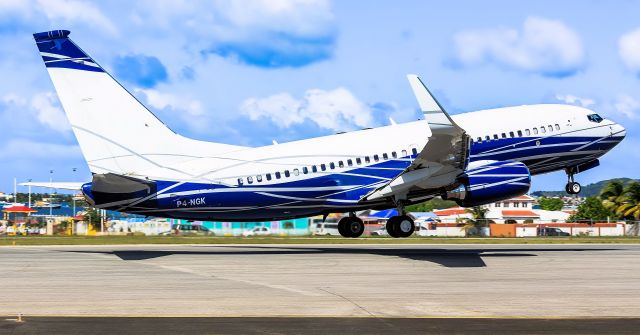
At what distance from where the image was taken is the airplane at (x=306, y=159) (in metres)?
38.3

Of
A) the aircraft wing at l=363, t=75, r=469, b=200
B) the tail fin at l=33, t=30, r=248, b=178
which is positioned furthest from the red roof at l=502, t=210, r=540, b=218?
the tail fin at l=33, t=30, r=248, b=178

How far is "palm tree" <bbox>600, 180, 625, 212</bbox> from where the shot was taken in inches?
4656

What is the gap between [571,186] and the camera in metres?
48.1

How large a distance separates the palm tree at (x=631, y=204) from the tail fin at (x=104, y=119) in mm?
83238

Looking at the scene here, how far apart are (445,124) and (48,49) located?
19.0m

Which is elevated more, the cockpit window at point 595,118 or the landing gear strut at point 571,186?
the cockpit window at point 595,118

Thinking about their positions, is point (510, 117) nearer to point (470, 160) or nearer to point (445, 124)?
point (470, 160)

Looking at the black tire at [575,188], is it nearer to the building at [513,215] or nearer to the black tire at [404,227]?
the black tire at [404,227]

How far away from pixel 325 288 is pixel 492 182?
16.8 metres

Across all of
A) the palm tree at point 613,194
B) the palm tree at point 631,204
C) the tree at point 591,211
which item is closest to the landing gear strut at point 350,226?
the palm tree at point 631,204

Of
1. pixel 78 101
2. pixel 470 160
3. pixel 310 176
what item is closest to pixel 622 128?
pixel 470 160

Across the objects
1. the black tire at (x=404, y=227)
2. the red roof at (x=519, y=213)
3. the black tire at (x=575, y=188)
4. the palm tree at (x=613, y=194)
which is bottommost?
the black tire at (x=404, y=227)

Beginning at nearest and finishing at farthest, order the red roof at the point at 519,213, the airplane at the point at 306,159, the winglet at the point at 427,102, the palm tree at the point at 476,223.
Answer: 1. the winglet at the point at 427,102
2. the airplane at the point at 306,159
3. the palm tree at the point at 476,223
4. the red roof at the point at 519,213

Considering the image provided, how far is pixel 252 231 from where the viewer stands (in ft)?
243
